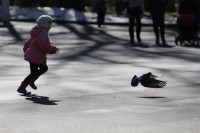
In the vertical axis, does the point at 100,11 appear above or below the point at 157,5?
below

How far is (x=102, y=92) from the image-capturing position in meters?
12.0

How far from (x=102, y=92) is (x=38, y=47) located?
1.17 metres

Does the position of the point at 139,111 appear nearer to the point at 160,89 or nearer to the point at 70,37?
the point at 160,89

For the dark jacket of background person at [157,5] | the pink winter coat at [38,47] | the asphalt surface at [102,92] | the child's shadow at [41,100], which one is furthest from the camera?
the dark jacket of background person at [157,5]

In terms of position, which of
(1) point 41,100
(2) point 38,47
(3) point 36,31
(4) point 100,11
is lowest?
(4) point 100,11

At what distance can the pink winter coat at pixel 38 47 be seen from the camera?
11.7 meters

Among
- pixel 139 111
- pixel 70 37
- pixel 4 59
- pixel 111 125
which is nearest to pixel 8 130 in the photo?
pixel 111 125

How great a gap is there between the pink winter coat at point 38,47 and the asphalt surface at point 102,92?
519mm

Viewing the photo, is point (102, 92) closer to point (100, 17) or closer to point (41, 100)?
point (41, 100)

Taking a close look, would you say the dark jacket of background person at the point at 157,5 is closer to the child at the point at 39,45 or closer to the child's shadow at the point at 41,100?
the child at the point at 39,45

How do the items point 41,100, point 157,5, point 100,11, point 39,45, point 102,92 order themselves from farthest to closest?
point 100,11, point 157,5, point 102,92, point 39,45, point 41,100


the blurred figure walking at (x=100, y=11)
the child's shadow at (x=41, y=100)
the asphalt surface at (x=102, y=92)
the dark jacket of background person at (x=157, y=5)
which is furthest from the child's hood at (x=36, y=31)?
the blurred figure walking at (x=100, y=11)

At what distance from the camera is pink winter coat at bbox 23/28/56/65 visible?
11742mm

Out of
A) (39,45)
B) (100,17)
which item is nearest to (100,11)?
(100,17)
